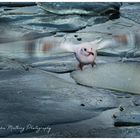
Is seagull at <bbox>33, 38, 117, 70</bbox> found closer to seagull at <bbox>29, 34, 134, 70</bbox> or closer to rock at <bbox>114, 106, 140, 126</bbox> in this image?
seagull at <bbox>29, 34, 134, 70</bbox>

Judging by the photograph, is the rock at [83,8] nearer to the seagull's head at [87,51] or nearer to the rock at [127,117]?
the seagull's head at [87,51]

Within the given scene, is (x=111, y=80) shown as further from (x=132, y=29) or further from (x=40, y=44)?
(x=40, y=44)

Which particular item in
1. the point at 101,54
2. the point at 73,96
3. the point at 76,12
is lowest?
the point at 73,96

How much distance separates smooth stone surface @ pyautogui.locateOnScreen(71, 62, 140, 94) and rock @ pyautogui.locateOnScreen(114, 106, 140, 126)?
86 millimetres

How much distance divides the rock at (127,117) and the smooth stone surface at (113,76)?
0.09m

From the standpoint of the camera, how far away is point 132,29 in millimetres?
1642

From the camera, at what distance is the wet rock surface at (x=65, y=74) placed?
157cm

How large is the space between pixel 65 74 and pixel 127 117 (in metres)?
0.32

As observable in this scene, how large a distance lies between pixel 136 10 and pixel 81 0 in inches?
9.6

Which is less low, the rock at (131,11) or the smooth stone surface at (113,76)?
the rock at (131,11)

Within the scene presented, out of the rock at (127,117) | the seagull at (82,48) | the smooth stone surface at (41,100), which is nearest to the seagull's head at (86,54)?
the seagull at (82,48)

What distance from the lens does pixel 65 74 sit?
1.62 meters

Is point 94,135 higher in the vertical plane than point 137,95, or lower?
lower

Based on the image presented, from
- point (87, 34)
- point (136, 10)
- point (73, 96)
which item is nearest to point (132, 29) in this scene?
point (136, 10)
